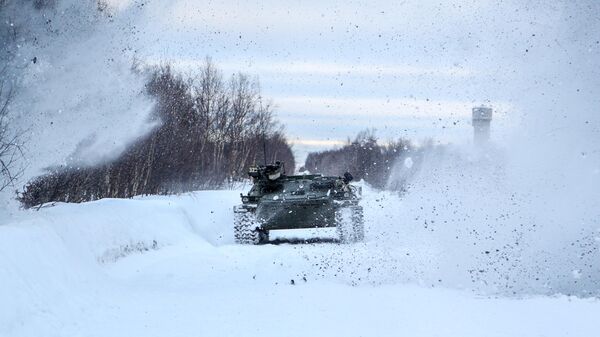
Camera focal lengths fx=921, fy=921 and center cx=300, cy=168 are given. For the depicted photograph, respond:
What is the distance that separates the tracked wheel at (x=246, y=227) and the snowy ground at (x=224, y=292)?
7.60 ft

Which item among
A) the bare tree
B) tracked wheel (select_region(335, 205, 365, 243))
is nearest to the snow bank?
the bare tree

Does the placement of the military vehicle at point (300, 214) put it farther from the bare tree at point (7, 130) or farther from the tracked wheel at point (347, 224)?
the bare tree at point (7, 130)

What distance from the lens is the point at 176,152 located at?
45.9 metres

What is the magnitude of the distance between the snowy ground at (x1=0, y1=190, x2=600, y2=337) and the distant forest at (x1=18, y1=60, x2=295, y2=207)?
6.18 m

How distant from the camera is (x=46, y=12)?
19.3 meters

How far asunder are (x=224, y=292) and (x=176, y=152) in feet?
110

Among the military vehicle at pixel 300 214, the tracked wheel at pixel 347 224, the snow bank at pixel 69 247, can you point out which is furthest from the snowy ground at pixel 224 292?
the military vehicle at pixel 300 214

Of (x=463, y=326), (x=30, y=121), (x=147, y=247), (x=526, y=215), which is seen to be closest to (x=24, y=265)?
(x=463, y=326)

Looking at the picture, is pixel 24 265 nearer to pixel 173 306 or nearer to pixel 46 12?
pixel 173 306

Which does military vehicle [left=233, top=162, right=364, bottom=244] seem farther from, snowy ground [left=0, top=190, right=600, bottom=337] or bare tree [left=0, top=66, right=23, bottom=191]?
bare tree [left=0, top=66, right=23, bottom=191]

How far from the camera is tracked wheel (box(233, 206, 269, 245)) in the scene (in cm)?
2128

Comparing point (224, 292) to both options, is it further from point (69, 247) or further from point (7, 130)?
point (7, 130)

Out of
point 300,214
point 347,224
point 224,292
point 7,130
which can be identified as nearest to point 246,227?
point 300,214

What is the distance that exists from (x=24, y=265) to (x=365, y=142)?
135m
